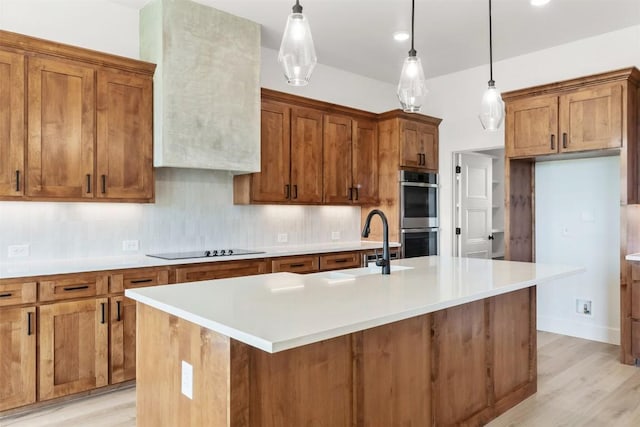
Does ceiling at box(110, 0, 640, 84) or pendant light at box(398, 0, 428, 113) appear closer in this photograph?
pendant light at box(398, 0, 428, 113)

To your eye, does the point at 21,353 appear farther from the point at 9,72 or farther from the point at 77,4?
the point at 77,4

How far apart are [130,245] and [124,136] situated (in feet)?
3.08

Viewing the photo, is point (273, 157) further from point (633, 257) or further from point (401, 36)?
point (633, 257)

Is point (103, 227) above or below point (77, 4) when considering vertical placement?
below

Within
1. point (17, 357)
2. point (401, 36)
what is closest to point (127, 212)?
point (17, 357)

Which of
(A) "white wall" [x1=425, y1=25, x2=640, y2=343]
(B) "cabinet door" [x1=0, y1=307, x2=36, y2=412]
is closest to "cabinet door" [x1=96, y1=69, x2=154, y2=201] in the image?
(B) "cabinet door" [x1=0, y1=307, x2=36, y2=412]

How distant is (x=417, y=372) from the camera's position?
223 centimetres

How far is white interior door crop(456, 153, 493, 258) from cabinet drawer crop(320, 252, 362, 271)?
1598 mm

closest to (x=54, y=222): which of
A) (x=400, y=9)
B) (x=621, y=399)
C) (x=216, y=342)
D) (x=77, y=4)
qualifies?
(x=77, y=4)

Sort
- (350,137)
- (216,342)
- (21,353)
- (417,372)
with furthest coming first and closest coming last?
(350,137), (21,353), (417,372), (216,342)

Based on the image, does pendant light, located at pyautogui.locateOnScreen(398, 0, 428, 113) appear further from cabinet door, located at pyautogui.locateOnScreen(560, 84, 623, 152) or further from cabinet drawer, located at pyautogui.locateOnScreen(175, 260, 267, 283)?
cabinet door, located at pyautogui.locateOnScreen(560, 84, 623, 152)

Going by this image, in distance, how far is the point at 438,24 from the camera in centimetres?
410

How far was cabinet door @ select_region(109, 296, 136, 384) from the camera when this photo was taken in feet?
10.3

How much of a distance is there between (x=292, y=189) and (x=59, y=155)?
6.98ft
